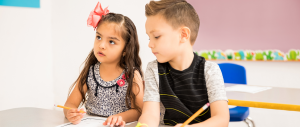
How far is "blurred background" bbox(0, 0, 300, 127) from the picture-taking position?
2.45 metres

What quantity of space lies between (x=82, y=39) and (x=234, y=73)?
191 cm

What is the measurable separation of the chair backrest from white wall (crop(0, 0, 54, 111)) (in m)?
2.16

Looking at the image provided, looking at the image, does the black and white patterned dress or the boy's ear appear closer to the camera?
the boy's ear

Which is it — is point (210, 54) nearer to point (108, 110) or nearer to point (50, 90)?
point (108, 110)

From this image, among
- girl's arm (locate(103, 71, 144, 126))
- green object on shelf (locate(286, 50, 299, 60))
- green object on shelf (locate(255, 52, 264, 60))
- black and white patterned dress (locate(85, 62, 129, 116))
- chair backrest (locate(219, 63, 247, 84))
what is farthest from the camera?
green object on shelf (locate(255, 52, 264, 60))

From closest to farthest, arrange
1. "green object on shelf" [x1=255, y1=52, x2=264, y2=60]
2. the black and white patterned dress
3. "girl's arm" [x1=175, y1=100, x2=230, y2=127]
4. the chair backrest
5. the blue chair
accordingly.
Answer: "girl's arm" [x1=175, y1=100, x2=230, y2=127] → the black and white patterned dress → the blue chair → the chair backrest → "green object on shelf" [x1=255, y1=52, x2=264, y2=60]

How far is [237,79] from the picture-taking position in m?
2.02

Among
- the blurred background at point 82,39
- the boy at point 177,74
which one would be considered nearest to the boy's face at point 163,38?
the boy at point 177,74

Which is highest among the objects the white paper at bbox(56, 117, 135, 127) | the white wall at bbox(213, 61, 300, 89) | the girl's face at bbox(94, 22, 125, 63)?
the girl's face at bbox(94, 22, 125, 63)

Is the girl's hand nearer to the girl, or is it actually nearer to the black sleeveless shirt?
the black sleeveless shirt

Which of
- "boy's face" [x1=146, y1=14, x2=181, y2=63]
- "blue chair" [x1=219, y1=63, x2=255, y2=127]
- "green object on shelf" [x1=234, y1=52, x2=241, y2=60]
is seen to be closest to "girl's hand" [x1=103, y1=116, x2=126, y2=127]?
"boy's face" [x1=146, y1=14, x2=181, y2=63]

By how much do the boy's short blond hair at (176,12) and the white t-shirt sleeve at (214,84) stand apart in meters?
0.12

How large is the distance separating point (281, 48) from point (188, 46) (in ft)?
5.96

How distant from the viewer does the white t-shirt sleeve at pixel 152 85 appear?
3.15 feet
